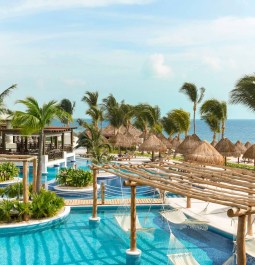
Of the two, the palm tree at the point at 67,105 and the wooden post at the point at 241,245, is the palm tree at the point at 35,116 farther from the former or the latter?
the palm tree at the point at 67,105

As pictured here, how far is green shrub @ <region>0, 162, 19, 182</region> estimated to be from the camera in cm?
1892

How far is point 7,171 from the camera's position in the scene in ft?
62.8

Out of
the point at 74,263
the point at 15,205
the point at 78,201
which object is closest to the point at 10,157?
the point at 15,205

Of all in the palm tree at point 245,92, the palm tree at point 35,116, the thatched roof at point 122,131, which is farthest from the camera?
the thatched roof at point 122,131

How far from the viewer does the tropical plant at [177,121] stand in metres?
32.1

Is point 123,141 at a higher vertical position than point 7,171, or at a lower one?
higher

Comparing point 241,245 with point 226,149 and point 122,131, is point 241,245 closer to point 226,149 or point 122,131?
point 226,149

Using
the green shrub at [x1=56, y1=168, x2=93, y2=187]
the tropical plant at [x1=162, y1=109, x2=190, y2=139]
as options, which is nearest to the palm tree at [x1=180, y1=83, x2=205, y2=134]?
the tropical plant at [x1=162, y1=109, x2=190, y2=139]

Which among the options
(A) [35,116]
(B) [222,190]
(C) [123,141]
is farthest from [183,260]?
(C) [123,141]

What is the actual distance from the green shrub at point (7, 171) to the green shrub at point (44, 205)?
23.4 ft

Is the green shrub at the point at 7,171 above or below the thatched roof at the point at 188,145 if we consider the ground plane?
below

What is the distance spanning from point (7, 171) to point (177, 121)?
17.2 m

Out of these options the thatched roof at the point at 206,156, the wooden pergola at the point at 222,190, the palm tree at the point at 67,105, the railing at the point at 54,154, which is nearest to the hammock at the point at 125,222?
the wooden pergola at the point at 222,190

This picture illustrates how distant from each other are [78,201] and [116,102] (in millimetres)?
27882
